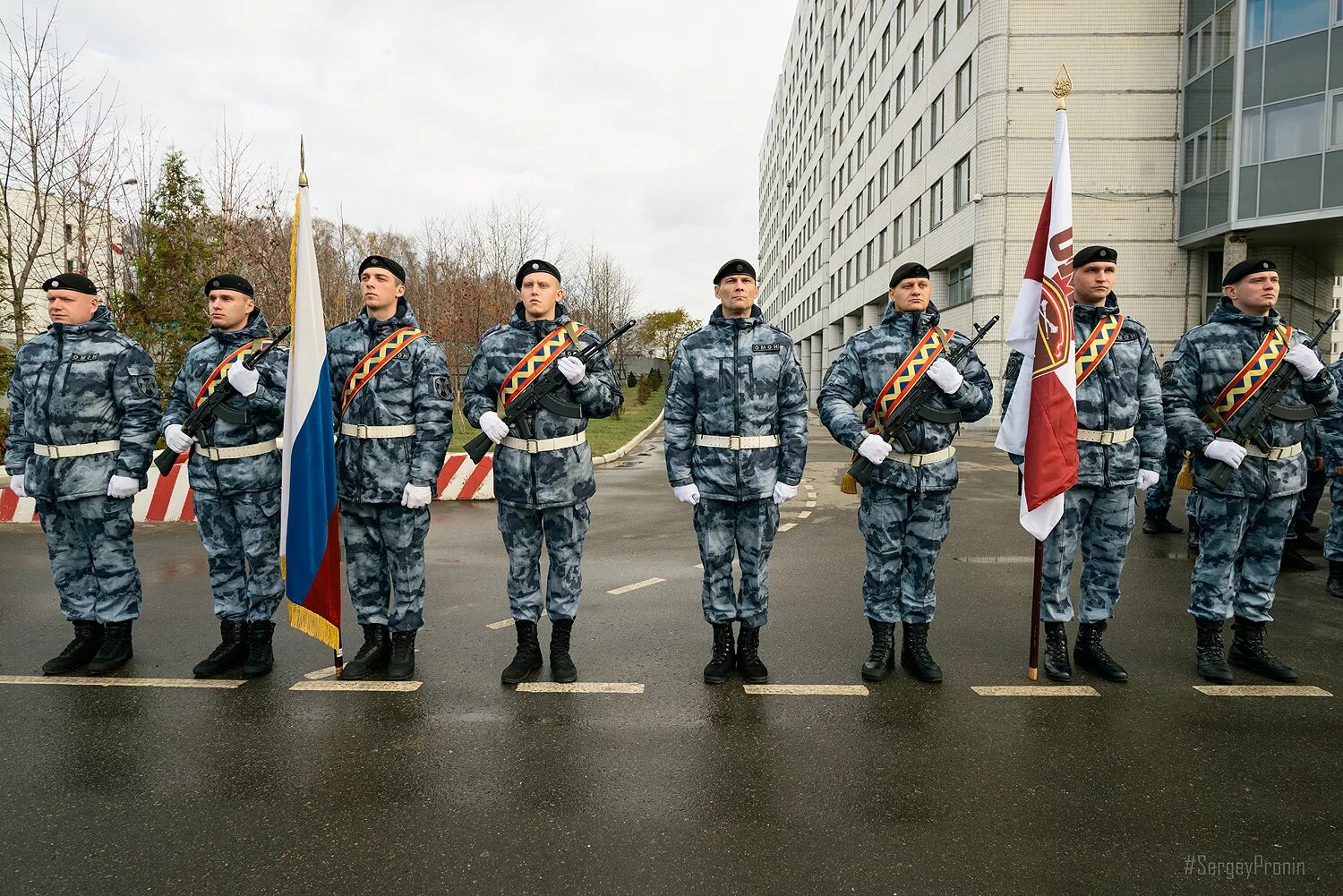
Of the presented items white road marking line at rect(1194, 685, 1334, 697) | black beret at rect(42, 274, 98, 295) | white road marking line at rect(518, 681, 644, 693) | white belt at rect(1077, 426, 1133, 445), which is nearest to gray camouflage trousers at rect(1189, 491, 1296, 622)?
→ white road marking line at rect(1194, 685, 1334, 697)

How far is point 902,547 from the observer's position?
176 inches

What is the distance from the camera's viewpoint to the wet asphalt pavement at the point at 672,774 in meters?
2.63

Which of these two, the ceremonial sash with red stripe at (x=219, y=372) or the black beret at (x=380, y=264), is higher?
the black beret at (x=380, y=264)

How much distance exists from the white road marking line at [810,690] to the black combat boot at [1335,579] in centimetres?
444

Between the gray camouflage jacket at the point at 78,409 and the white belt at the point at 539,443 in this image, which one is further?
the gray camouflage jacket at the point at 78,409

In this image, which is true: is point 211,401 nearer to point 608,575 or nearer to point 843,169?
point 608,575

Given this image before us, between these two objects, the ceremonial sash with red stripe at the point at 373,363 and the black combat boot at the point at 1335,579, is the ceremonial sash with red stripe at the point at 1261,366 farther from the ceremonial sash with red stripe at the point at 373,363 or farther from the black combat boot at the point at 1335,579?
the ceremonial sash with red stripe at the point at 373,363

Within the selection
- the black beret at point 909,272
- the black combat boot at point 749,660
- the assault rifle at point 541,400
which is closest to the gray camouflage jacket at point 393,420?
the assault rifle at point 541,400

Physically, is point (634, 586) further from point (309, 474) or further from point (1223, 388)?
point (1223, 388)

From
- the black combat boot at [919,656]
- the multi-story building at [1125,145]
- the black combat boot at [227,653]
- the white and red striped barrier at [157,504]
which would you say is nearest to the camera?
the black combat boot at [919,656]

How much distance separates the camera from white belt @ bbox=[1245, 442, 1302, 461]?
14.2 feet

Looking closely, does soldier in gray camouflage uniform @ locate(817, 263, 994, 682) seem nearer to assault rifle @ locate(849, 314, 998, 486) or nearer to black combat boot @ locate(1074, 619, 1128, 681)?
assault rifle @ locate(849, 314, 998, 486)

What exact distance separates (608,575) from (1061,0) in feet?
78.4

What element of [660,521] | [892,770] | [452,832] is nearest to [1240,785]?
[892,770]
